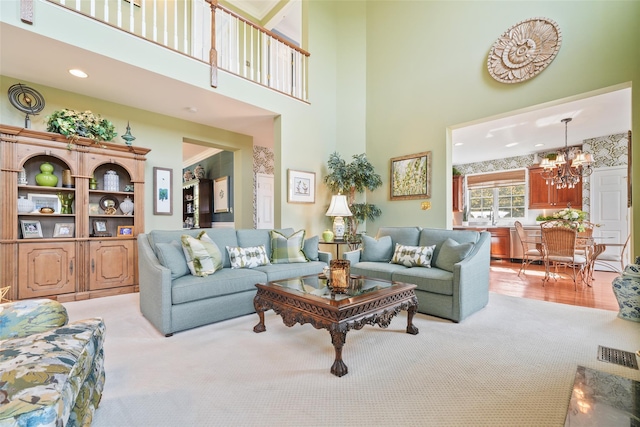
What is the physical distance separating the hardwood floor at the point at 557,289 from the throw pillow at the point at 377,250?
5.77 ft

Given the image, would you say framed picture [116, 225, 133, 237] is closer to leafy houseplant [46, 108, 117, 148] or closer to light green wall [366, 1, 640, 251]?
leafy houseplant [46, 108, 117, 148]

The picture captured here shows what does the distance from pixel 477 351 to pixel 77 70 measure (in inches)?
197

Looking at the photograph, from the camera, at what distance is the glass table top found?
7.13ft

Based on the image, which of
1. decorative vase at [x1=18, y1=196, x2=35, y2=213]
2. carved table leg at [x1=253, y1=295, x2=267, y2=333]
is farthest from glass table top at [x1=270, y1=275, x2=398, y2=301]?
decorative vase at [x1=18, y1=196, x2=35, y2=213]

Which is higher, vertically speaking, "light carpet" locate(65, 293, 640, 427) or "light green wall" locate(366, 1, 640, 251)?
"light green wall" locate(366, 1, 640, 251)

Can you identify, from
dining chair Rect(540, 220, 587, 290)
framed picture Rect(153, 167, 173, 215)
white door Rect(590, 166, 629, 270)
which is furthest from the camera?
white door Rect(590, 166, 629, 270)

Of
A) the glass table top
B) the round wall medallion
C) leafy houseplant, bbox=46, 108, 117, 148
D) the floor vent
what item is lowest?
the floor vent

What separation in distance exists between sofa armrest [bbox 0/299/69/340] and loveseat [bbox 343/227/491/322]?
110 inches

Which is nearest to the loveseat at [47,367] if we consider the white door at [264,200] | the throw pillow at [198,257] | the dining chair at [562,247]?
the throw pillow at [198,257]

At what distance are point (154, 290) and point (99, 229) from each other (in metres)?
2.19

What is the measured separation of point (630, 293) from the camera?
2.83 metres

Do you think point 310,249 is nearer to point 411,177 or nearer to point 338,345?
point 338,345

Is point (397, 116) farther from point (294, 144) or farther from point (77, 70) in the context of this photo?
point (77, 70)

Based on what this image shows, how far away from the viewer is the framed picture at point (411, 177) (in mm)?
4698
